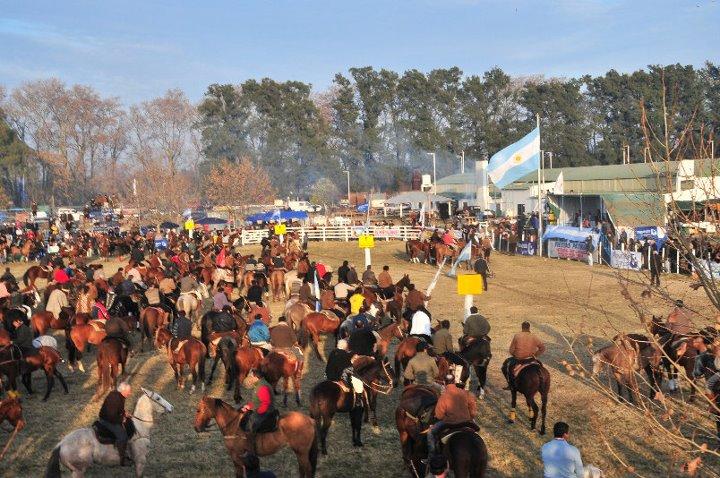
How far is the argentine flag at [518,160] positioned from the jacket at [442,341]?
→ 2061cm

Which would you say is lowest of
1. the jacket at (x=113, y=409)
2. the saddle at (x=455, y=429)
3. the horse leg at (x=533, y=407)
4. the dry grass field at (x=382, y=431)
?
the dry grass field at (x=382, y=431)

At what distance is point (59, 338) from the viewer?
19188mm

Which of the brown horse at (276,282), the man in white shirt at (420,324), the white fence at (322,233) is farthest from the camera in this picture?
the white fence at (322,233)

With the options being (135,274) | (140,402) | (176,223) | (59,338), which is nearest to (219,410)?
(140,402)

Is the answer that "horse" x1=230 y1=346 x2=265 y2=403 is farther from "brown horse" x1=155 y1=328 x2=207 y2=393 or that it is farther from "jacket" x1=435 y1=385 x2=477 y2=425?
"jacket" x1=435 y1=385 x2=477 y2=425

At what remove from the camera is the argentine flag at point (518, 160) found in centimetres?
3291

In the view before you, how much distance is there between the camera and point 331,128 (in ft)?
277

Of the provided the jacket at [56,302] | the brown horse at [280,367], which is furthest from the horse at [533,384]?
the jacket at [56,302]

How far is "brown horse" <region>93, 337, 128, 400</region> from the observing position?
1308 centimetres

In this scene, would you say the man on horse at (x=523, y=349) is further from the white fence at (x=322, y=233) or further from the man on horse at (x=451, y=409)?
the white fence at (x=322, y=233)

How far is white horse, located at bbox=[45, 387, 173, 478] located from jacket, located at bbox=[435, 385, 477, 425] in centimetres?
389

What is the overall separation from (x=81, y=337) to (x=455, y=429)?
9.70 metres

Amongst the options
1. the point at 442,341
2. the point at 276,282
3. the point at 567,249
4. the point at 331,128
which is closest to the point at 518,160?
the point at 567,249

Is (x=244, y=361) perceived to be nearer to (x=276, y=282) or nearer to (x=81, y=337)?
(x=81, y=337)
